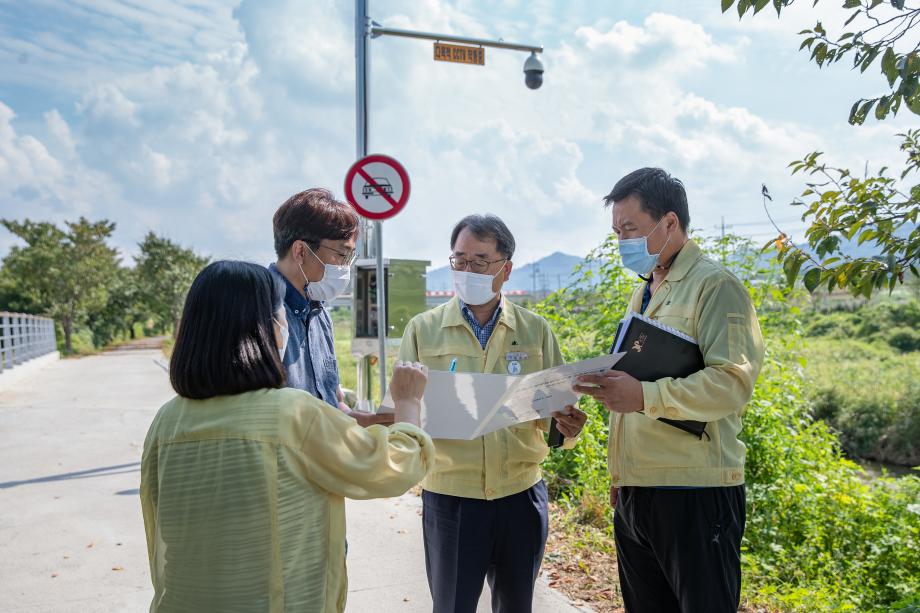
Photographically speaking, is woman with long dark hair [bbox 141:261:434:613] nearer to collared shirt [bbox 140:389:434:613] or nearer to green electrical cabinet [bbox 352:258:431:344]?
collared shirt [bbox 140:389:434:613]

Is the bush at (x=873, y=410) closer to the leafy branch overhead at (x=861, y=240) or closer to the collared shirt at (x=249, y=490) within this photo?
the leafy branch overhead at (x=861, y=240)

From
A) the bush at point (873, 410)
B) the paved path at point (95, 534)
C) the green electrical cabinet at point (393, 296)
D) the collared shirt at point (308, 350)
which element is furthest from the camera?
the bush at point (873, 410)

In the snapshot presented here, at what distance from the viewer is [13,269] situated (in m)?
34.9

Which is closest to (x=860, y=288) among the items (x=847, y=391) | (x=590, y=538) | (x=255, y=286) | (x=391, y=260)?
(x=255, y=286)

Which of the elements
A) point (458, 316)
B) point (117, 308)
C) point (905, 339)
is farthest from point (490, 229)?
point (117, 308)

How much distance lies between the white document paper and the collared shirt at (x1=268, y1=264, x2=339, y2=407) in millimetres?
302

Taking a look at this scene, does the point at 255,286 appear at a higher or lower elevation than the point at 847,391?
higher

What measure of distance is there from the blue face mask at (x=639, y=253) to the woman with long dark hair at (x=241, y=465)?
139 cm

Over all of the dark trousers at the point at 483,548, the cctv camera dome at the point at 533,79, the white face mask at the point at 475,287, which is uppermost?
the cctv camera dome at the point at 533,79

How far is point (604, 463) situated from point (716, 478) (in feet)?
11.3

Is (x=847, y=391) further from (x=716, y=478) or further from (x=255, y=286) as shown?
(x=255, y=286)

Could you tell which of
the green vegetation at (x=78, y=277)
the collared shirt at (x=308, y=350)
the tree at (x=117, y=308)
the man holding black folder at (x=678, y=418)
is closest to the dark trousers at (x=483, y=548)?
the man holding black folder at (x=678, y=418)

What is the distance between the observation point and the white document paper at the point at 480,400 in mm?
2354

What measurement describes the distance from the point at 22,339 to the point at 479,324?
841 inches
